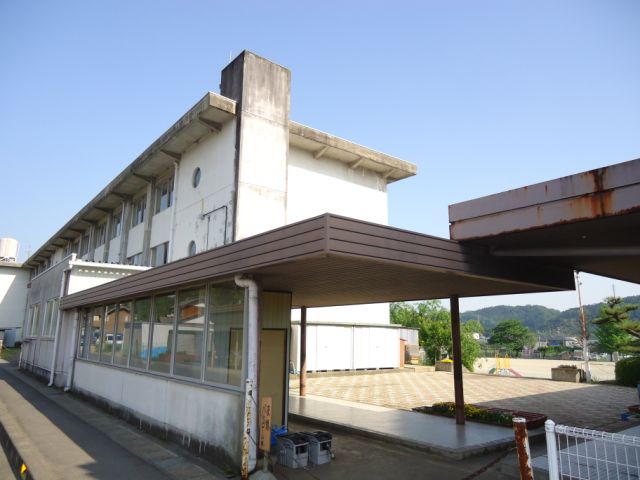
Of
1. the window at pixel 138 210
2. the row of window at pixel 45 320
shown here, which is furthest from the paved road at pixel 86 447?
the window at pixel 138 210

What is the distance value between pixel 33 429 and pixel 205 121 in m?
13.1

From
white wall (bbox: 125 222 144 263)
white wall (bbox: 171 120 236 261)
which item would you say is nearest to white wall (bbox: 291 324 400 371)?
white wall (bbox: 171 120 236 261)

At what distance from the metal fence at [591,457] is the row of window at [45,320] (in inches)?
733

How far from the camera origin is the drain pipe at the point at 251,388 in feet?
21.5

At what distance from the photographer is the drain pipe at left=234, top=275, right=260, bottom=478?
21.5 ft

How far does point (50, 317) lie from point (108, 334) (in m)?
8.17

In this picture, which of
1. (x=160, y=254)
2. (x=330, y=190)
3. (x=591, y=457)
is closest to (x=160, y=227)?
(x=160, y=254)

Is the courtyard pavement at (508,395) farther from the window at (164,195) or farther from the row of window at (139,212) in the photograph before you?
the window at (164,195)

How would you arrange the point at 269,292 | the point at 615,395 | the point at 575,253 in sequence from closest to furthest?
the point at 575,253 → the point at 269,292 → the point at 615,395

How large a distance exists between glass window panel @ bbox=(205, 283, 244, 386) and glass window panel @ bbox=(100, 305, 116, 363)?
6.26m

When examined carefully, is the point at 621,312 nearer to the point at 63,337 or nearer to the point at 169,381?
the point at 169,381

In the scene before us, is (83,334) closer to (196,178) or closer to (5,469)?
(196,178)

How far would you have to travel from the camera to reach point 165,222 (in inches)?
903

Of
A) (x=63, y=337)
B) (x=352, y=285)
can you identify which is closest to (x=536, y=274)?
(x=352, y=285)
